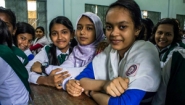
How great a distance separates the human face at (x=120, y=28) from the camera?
1008 mm

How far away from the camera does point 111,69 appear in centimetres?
110

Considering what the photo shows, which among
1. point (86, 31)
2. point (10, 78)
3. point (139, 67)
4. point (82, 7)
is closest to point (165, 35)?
point (86, 31)

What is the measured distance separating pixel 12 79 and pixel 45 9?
19.7 ft

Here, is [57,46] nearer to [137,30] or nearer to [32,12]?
[137,30]

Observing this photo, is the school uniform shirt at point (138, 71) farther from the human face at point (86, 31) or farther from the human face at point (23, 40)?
the human face at point (23, 40)

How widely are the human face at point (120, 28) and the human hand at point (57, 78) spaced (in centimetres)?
42

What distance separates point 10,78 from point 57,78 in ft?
0.95

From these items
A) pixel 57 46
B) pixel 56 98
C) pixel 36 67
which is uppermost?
pixel 57 46

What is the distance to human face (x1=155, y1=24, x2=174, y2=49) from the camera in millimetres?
2148

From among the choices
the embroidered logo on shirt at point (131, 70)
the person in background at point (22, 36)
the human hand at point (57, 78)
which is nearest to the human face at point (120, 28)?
the embroidered logo on shirt at point (131, 70)

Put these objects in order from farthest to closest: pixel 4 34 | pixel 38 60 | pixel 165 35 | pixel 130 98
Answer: pixel 165 35 < pixel 38 60 < pixel 4 34 < pixel 130 98

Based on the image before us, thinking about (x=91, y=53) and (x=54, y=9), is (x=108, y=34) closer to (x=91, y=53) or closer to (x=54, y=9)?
(x=91, y=53)

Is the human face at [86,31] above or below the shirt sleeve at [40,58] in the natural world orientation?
above

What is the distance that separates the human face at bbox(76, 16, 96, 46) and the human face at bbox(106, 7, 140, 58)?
47cm
